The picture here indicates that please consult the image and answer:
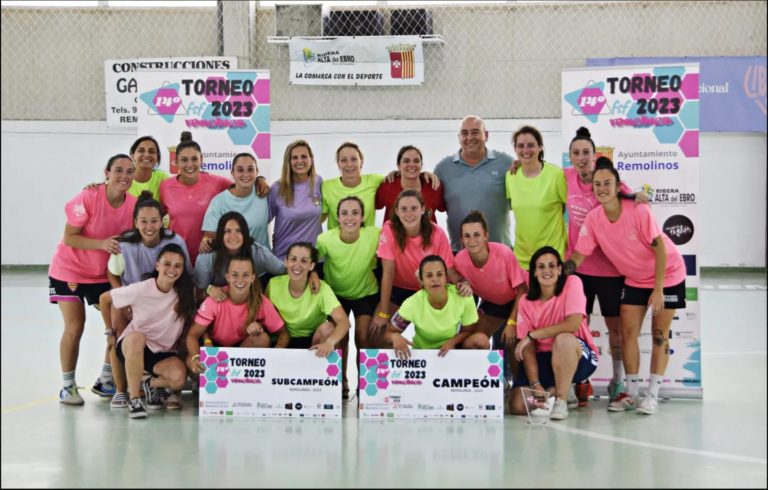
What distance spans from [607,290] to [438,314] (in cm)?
108

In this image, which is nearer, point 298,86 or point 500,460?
point 500,460

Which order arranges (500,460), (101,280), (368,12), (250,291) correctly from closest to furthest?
(500,460) < (250,291) < (101,280) < (368,12)

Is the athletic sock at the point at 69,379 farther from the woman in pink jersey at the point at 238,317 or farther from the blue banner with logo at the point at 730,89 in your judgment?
the blue banner with logo at the point at 730,89

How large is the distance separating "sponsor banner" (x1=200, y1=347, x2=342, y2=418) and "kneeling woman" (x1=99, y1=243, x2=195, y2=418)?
0.93ft

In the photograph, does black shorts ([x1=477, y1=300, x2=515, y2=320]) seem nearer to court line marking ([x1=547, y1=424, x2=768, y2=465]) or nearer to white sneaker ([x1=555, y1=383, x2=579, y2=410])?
white sneaker ([x1=555, y1=383, x2=579, y2=410])

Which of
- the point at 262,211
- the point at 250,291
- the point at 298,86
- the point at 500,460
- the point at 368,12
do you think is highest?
the point at 368,12

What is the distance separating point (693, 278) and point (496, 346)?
1.30 m

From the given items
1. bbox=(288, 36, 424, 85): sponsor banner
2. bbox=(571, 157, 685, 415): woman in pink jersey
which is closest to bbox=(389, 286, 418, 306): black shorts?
bbox=(571, 157, 685, 415): woman in pink jersey

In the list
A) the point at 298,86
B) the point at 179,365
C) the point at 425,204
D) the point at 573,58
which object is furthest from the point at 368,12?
the point at 179,365

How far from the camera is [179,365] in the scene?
537 cm

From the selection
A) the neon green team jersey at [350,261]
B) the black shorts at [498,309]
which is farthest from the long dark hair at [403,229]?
the black shorts at [498,309]

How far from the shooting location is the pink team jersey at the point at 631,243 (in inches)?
209

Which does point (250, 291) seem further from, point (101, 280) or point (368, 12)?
point (368, 12)

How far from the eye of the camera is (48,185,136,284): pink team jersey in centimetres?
552
